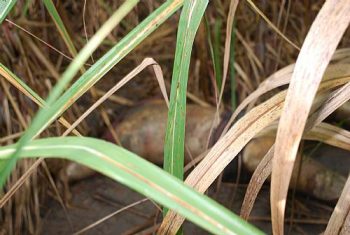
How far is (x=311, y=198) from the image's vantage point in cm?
115

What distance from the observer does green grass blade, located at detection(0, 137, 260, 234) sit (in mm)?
347

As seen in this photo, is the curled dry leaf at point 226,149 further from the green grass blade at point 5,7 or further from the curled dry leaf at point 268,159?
the green grass blade at point 5,7

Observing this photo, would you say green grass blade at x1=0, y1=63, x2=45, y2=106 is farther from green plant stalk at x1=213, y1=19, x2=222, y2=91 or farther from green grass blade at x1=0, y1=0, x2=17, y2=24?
green plant stalk at x1=213, y1=19, x2=222, y2=91

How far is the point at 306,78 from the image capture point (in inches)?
16.6

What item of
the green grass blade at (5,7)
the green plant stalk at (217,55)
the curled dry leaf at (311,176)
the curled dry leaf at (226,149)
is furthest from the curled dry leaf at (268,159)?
the curled dry leaf at (311,176)

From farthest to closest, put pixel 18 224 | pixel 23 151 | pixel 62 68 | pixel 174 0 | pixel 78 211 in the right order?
pixel 62 68, pixel 78 211, pixel 18 224, pixel 174 0, pixel 23 151

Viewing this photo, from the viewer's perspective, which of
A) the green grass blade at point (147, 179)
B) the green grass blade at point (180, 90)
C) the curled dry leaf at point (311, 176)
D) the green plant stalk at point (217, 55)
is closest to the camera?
the green grass blade at point (147, 179)

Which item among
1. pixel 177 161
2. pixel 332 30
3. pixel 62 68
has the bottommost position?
pixel 62 68

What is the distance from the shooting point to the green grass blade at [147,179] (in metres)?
0.35

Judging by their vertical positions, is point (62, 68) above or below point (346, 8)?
below

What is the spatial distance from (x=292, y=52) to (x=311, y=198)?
1.30 ft

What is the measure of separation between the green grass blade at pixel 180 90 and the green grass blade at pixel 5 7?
17 cm

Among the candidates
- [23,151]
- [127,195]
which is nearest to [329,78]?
[23,151]

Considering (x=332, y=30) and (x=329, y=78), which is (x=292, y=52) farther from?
(x=332, y=30)
